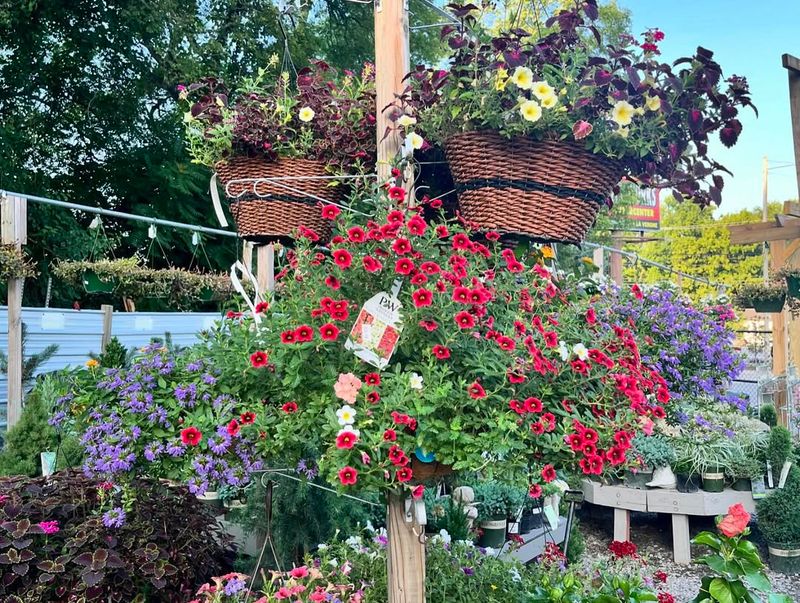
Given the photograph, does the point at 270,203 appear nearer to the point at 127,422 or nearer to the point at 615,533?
the point at 127,422

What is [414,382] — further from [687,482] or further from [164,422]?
[687,482]

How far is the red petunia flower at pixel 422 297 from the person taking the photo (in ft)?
3.87

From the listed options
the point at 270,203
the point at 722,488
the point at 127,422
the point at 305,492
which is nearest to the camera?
the point at 127,422

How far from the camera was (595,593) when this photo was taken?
1945 millimetres

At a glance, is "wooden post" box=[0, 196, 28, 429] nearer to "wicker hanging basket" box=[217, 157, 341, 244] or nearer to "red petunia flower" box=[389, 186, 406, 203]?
"wicker hanging basket" box=[217, 157, 341, 244]

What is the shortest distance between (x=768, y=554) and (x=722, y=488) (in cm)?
49

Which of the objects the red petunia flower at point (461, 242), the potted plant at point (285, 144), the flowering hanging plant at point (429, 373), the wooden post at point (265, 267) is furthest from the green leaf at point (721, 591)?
the wooden post at point (265, 267)

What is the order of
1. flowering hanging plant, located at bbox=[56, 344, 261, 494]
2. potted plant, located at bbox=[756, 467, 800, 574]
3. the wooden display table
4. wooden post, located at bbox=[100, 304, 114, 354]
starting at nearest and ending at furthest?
1. flowering hanging plant, located at bbox=[56, 344, 261, 494]
2. potted plant, located at bbox=[756, 467, 800, 574]
3. the wooden display table
4. wooden post, located at bbox=[100, 304, 114, 354]

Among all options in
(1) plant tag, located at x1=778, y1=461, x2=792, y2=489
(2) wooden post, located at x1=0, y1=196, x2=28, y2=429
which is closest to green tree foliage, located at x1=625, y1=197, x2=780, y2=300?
(1) plant tag, located at x1=778, y1=461, x2=792, y2=489

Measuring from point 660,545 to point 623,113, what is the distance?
12.7 ft

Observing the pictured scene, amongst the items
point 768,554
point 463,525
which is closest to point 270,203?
point 463,525

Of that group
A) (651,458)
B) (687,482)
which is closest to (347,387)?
(651,458)

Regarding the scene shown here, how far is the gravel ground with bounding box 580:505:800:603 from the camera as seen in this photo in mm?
3691

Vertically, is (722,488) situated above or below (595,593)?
below
